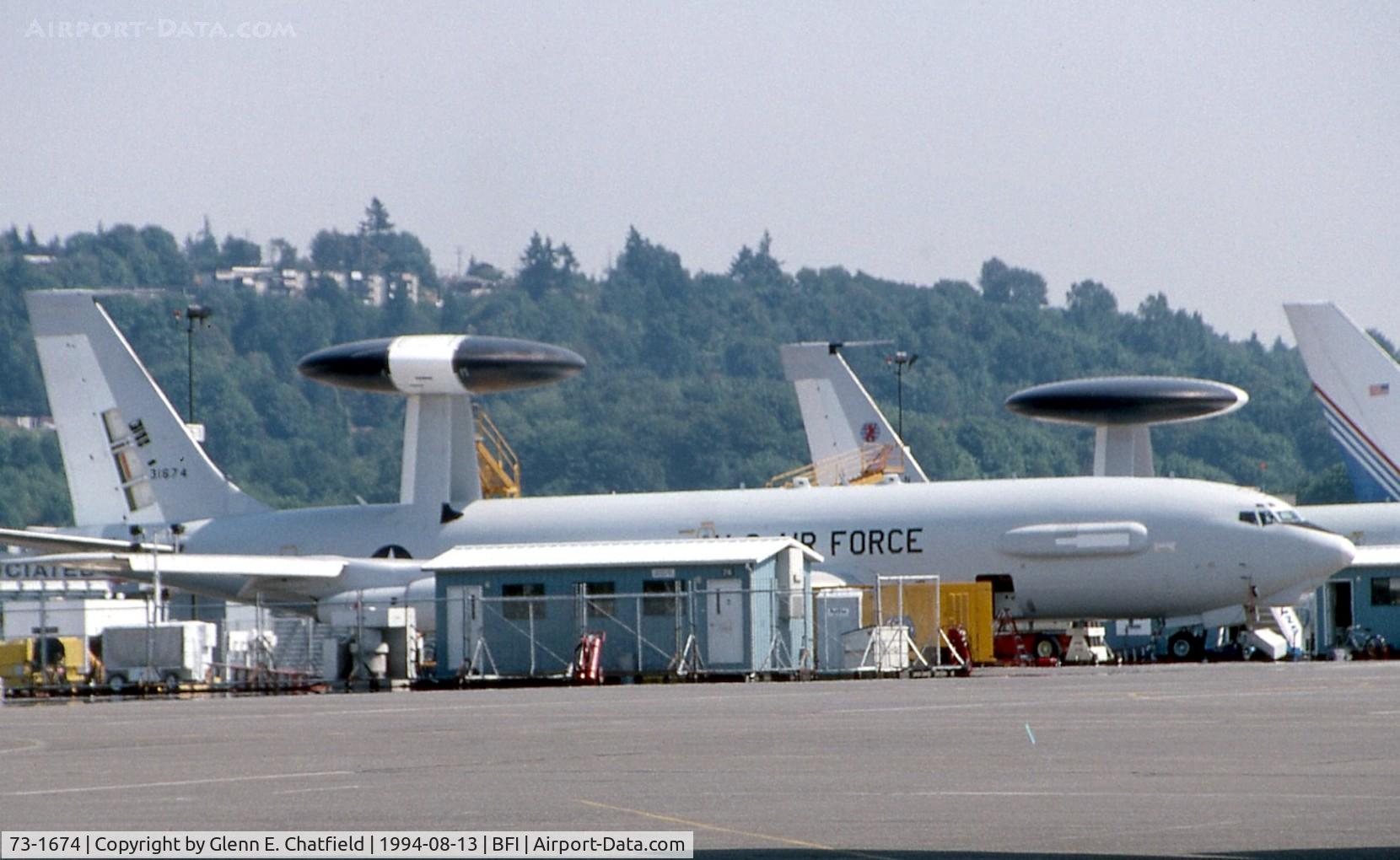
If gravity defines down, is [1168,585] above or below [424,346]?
below

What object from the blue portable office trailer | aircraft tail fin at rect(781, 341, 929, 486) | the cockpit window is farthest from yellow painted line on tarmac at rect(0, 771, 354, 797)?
aircraft tail fin at rect(781, 341, 929, 486)

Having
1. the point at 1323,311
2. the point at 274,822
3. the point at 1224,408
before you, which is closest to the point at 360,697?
the point at 274,822

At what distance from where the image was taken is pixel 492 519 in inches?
2103

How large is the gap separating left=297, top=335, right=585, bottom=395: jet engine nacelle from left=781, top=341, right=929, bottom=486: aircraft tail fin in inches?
798

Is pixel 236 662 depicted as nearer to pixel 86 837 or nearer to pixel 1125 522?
pixel 1125 522

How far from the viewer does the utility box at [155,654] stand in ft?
142

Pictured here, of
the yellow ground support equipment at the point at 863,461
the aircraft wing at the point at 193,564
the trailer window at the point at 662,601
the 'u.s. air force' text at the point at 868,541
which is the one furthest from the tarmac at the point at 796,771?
the yellow ground support equipment at the point at 863,461

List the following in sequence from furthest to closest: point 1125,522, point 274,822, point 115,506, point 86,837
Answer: point 115,506, point 1125,522, point 274,822, point 86,837

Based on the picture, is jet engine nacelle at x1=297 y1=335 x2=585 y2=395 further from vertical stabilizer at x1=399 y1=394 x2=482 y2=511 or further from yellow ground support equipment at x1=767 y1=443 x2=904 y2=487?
yellow ground support equipment at x1=767 y1=443 x2=904 y2=487

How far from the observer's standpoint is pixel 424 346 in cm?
5344

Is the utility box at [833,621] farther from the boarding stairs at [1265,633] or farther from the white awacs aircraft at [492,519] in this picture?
the boarding stairs at [1265,633]

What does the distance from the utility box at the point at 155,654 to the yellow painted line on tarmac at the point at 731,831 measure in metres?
30.8

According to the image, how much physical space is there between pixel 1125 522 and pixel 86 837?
1460 inches

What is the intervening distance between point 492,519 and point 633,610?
1110 centimetres
